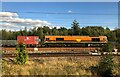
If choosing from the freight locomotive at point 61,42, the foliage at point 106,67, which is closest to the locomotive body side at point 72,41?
the freight locomotive at point 61,42

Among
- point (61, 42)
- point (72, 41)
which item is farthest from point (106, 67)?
point (72, 41)

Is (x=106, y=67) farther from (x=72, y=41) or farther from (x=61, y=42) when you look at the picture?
(x=72, y=41)

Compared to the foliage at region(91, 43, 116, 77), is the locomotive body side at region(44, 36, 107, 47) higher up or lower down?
higher up

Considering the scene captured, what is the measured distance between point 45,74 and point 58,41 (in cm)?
2041

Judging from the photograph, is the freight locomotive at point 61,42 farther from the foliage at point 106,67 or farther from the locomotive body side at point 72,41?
the foliage at point 106,67

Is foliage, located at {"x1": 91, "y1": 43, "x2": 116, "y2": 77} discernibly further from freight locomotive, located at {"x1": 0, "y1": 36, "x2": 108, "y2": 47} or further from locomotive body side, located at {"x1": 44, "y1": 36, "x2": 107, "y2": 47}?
locomotive body side, located at {"x1": 44, "y1": 36, "x2": 107, "y2": 47}

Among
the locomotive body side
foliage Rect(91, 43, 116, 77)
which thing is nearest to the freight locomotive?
the locomotive body side

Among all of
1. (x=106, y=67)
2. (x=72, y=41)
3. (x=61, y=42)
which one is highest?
(x=72, y=41)

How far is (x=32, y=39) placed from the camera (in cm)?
3344

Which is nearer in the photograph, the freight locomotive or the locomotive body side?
the freight locomotive

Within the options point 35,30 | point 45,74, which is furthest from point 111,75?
point 35,30

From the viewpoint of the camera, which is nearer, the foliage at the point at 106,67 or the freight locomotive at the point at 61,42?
the foliage at the point at 106,67

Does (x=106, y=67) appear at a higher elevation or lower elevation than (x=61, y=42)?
lower

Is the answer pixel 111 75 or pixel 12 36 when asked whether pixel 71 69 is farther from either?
pixel 12 36
